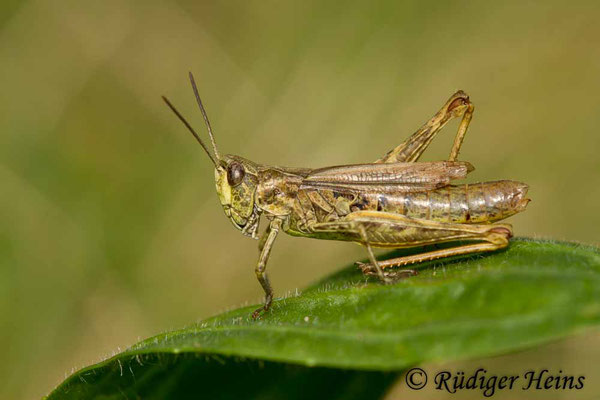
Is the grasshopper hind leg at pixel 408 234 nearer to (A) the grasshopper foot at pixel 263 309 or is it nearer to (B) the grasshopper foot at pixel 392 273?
(B) the grasshopper foot at pixel 392 273

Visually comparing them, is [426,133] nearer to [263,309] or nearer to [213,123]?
[263,309]

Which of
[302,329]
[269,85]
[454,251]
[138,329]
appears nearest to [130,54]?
[269,85]

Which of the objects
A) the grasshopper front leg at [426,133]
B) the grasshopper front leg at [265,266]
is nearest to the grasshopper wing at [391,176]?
the grasshopper front leg at [426,133]

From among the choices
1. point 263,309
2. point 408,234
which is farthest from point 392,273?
point 263,309

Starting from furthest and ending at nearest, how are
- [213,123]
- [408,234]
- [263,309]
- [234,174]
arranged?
1. [213,123]
2. [234,174]
3. [408,234]
4. [263,309]

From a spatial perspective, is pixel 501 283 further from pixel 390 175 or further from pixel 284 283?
pixel 284 283

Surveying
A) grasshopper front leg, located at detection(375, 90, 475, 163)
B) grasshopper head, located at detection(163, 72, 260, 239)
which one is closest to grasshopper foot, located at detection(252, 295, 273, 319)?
grasshopper head, located at detection(163, 72, 260, 239)
